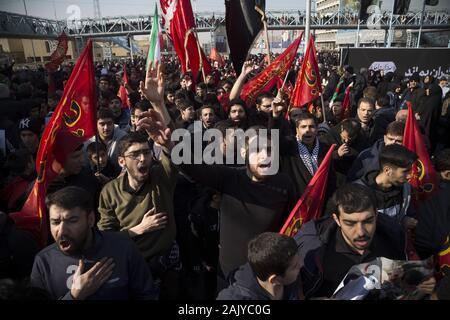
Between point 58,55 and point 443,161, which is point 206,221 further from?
point 58,55

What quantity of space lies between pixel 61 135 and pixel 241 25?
4.19 meters

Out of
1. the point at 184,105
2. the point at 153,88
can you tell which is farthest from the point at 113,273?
the point at 184,105

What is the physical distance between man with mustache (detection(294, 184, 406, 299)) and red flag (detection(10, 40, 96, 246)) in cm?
188

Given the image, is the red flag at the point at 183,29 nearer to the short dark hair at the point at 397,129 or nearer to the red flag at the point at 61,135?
the red flag at the point at 61,135

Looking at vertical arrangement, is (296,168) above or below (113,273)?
above

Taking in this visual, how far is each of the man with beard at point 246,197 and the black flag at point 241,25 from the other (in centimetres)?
409

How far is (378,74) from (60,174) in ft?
36.2

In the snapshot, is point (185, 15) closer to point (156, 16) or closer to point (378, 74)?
point (156, 16)

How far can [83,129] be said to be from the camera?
10.2ft

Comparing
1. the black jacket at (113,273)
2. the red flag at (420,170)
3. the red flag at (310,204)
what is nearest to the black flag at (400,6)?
the red flag at (420,170)

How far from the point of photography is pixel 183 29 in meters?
6.68

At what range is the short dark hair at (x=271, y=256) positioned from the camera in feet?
5.39

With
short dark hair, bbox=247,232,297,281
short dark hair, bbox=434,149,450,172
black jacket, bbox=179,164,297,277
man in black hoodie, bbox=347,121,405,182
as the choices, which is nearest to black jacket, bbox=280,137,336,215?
man in black hoodie, bbox=347,121,405,182
